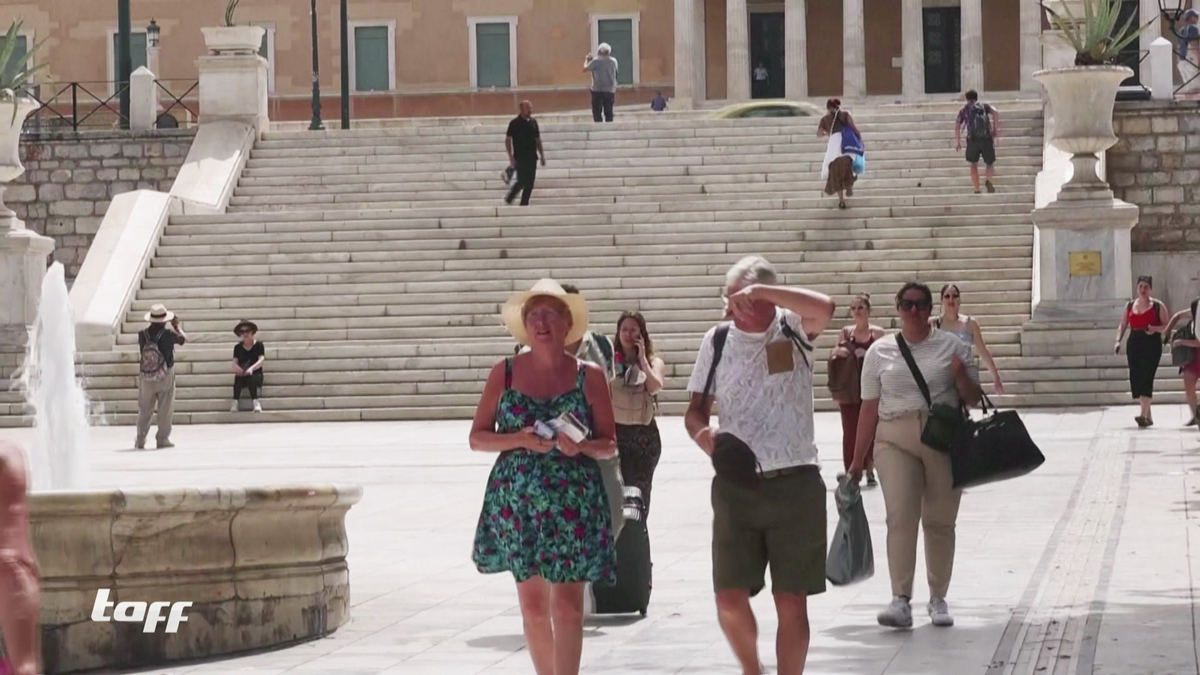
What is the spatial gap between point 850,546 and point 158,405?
42.3ft

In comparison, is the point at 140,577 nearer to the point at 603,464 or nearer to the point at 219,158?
the point at 603,464

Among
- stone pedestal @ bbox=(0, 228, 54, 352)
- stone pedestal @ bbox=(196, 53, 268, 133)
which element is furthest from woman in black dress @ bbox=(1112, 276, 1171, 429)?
stone pedestal @ bbox=(196, 53, 268, 133)

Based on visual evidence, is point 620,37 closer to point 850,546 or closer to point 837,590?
point 837,590

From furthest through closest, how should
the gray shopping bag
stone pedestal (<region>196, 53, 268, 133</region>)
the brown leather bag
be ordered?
stone pedestal (<region>196, 53, 268, 133</region>)
the brown leather bag
the gray shopping bag

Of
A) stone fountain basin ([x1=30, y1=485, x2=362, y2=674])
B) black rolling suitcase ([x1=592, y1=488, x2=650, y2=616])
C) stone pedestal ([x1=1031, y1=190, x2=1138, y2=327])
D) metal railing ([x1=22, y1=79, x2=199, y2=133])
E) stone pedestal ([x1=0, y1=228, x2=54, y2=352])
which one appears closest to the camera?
stone fountain basin ([x1=30, y1=485, x2=362, y2=674])

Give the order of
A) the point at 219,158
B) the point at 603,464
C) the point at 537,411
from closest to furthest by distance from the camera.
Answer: the point at 537,411
the point at 603,464
the point at 219,158

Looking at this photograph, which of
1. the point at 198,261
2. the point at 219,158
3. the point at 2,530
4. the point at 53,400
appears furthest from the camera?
the point at 219,158

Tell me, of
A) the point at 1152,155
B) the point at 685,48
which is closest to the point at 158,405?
the point at 1152,155

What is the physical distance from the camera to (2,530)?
5.18m

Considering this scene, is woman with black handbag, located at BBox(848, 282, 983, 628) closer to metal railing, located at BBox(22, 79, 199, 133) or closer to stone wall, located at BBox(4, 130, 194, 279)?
Result: stone wall, located at BBox(4, 130, 194, 279)

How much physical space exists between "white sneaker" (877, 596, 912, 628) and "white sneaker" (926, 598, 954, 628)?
0.03m

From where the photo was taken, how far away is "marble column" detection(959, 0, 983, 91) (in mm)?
50344

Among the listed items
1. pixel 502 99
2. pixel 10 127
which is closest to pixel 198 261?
pixel 10 127

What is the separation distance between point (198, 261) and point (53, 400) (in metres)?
12.8
